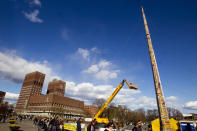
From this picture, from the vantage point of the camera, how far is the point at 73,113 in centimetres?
12188

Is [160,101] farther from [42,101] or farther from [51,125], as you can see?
[42,101]

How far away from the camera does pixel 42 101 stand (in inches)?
4373

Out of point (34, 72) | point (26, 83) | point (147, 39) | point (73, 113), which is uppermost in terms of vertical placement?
point (34, 72)

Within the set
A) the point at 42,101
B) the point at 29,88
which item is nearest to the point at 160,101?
the point at 42,101

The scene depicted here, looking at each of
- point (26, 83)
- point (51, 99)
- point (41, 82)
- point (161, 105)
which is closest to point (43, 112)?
point (51, 99)

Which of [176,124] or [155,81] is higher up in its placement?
[155,81]

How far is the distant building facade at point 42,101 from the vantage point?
347 feet

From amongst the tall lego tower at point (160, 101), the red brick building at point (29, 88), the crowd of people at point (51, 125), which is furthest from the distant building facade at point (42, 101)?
the tall lego tower at point (160, 101)

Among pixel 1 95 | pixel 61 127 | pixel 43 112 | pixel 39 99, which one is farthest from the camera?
pixel 1 95

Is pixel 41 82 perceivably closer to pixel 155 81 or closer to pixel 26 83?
pixel 26 83

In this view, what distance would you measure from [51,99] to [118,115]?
210 ft

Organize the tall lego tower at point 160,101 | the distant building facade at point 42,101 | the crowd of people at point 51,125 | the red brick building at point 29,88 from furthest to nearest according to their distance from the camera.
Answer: the red brick building at point 29,88 → the distant building facade at point 42,101 → the crowd of people at point 51,125 → the tall lego tower at point 160,101

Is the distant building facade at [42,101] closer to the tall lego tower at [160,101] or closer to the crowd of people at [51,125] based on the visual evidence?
the crowd of people at [51,125]

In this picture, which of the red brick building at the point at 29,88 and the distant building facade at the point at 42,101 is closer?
the distant building facade at the point at 42,101
